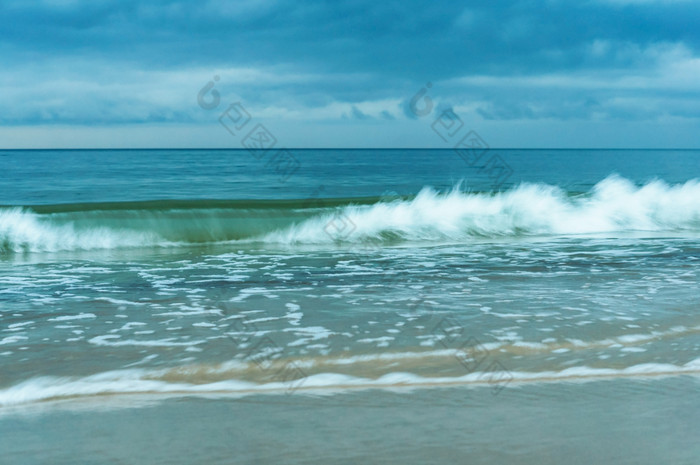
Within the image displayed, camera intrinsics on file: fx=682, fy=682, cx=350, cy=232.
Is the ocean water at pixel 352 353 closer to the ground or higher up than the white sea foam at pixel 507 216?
closer to the ground

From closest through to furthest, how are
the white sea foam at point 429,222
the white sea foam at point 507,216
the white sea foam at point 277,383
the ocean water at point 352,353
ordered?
the ocean water at point 352,353 < the white sea foam at point 277,383 < the white sea foam at point 429,222 < the white sea foam at point 507,216

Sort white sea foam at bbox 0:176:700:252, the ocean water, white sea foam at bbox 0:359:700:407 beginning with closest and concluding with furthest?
the ocean water
white sea foam at bbox 0:359:700:407
white sea foam at bbox 0:176:700:252

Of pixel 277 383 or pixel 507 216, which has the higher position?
pixel 507 216

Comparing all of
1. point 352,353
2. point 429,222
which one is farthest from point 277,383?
point 429,222

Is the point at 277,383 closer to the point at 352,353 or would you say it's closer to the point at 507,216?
the point at 352,353

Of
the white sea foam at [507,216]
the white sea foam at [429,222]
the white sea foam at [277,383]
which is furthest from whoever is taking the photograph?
the white sea foam at [507,216]

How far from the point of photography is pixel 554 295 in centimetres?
731

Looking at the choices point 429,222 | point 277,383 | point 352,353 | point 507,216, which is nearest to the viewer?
point 277,383

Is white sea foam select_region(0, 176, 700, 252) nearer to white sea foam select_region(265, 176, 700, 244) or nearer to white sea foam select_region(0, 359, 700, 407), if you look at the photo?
white sea foam select_region(265, 176, 700, 244)

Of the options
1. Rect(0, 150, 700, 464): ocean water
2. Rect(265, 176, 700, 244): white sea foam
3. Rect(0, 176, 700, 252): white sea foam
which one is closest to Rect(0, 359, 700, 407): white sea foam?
Rect(0, 150, 700, 464): ocean water

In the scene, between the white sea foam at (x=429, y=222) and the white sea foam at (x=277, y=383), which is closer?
the white sea foam at (x=277, y=383)

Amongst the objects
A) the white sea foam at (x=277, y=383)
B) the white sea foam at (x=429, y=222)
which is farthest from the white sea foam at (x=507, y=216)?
the white sea foam at (x=277, y=383)

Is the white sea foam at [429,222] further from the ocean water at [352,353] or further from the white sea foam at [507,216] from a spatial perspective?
the ocean water at [352,353]

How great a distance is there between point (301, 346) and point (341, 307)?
1438 millimetres
